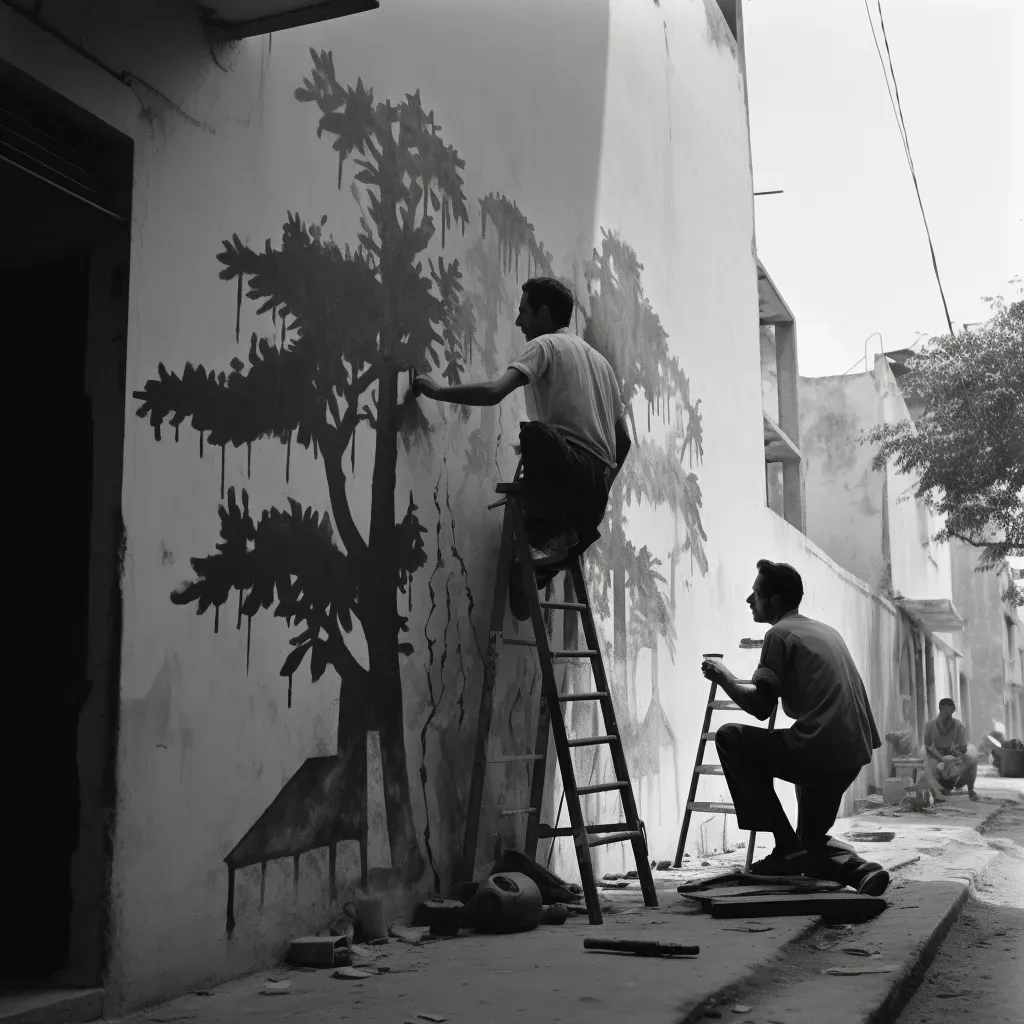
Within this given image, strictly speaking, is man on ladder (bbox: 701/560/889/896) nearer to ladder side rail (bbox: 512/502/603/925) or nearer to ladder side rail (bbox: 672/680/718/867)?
ladder side rail (bbox: 512/502/603/925)

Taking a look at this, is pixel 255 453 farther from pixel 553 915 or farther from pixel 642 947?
pixel 553 915

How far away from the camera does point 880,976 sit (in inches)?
134

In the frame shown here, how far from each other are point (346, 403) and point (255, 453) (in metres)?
0.51

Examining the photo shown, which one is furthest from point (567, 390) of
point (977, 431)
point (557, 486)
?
point (977, 431)

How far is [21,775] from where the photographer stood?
2859mm

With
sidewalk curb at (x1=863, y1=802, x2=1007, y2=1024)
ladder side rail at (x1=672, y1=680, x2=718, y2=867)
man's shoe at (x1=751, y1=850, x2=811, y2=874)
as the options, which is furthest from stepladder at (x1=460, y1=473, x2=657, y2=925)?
ladder side rail at (x1=672, y1=680, x2=718, y2=867)

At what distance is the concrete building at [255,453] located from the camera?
2754 millimetres

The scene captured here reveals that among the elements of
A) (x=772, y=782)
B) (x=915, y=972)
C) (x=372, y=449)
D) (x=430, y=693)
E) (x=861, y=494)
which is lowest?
(x=915, y=972)

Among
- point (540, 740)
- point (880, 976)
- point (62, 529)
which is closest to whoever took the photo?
point (62, 529)

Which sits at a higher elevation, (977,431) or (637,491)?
(977,431)

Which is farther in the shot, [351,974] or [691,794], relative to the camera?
[691,794]

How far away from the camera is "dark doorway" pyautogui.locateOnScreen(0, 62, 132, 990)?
2.66m

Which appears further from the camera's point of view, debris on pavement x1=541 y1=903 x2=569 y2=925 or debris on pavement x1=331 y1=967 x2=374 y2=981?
debris on pavement x1=541 y1=903 x2=569 y2=925

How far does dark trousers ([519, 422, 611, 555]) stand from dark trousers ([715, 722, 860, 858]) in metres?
1.25
